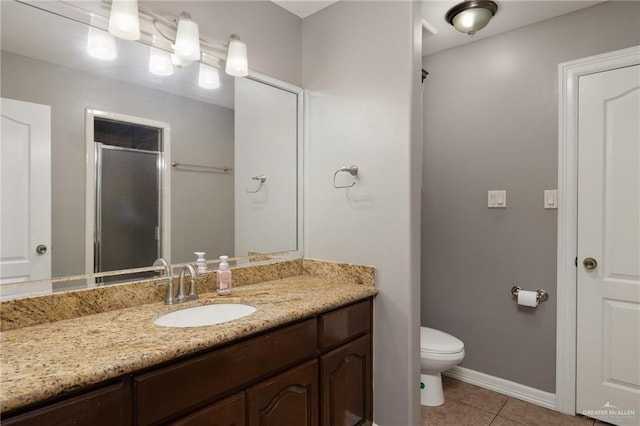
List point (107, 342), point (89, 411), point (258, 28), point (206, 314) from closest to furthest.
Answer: point (89, 411), point (107, 342), point (206, 314), point (258, 28)

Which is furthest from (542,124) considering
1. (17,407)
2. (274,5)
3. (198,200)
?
(17,407)

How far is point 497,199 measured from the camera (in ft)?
7.64

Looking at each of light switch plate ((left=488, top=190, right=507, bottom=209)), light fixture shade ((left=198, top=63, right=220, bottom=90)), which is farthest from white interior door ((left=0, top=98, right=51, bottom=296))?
light switch plate ((left=488, top=190, right=507, bottom=209))

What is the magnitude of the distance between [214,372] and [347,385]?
791 millimetres

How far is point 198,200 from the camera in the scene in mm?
1723

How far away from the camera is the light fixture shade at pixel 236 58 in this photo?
1733mm

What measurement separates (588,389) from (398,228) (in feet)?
5.07

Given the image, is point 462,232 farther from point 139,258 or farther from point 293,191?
point 139,258

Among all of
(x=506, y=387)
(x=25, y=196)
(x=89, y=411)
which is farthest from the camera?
(x=506, y=387)

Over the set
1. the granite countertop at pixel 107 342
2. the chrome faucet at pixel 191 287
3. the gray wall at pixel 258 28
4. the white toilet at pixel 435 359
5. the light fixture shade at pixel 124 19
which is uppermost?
the gray wall at pixel 258 28

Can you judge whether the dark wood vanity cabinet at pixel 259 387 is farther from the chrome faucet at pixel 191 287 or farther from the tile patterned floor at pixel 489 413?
the tile patterned floor at pixel 489 413

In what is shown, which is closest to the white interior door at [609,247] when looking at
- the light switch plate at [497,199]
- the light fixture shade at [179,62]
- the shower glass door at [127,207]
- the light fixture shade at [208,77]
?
the light switch plate at [497,199]

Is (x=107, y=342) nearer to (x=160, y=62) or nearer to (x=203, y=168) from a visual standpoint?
(x=203, y=168)

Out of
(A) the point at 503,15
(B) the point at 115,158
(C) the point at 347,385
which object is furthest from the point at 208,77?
(A) the point at 503,15
